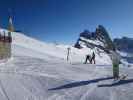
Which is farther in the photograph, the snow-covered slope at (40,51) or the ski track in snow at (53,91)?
the snow-covered slope at (40,51)

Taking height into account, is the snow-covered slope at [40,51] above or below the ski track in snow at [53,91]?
above

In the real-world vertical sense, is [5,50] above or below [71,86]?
above

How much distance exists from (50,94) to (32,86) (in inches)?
66.2

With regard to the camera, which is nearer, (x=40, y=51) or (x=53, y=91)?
(x=53, y=91)

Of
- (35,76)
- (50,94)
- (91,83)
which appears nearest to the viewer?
(50,94)

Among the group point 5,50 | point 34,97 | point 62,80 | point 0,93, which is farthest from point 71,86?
point 5,50

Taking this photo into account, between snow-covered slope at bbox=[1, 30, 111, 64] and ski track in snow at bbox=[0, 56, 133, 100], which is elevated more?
snow-covered slope at bbox=[1, 30, 111, 64]

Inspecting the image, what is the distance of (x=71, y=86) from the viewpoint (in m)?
12.5

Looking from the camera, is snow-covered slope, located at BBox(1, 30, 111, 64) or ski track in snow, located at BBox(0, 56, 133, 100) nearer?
ski track in snow, located at BBox(0, 56, 133, 100)

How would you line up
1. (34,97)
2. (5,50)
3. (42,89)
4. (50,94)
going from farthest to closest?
(5,50), (42,89), (50,94), (34,97)

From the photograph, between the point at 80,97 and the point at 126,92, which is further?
the point at 126,92

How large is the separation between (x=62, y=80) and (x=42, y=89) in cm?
252

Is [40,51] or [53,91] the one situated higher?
[40,51]

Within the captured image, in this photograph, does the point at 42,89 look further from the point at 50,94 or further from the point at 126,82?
the point at 126,82
